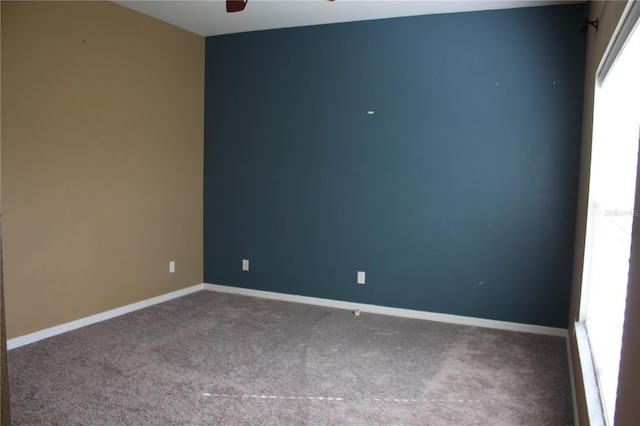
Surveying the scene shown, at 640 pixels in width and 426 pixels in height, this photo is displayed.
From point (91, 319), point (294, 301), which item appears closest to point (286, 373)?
point (294, 301)

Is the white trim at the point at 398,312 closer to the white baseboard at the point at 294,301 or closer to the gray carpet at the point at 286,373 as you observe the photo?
the white baseboard at the point at 294,301

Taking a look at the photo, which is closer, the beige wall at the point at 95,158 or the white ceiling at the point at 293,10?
the beige wall at the point at 95,158

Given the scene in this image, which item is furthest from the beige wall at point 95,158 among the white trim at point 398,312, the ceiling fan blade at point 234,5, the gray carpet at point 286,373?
the ceiling fan blade at point 234,5

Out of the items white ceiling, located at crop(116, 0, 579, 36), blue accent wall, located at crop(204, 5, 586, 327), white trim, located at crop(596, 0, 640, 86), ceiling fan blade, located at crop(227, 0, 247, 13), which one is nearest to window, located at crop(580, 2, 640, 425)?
white trim, located at crop(596, 0, 640, 86)

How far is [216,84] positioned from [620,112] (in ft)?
12.5

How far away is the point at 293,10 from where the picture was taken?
428 centimetres

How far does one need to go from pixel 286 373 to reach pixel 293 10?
2.92m

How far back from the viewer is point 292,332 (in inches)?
158

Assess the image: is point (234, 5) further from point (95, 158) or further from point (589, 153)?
point (589, 153)

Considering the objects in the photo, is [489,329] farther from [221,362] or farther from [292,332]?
[221,362]

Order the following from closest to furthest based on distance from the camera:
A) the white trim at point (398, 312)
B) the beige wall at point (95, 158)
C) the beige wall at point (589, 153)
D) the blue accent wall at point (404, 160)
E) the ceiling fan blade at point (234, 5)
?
1. the beige wall at point (589, 153)
2. the ceiling fan blade at point (234, 5)
3. the beige wall at point (95, 158)
4. the blue accent wall at point (404, 160)
5. the white trim at point (398, 312)

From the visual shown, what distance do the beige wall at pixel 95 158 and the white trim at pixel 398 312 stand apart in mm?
614

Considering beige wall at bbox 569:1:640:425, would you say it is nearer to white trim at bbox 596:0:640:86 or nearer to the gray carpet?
white trim at bbox 596:0:640:86

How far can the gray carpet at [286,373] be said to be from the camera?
8.71 feet
